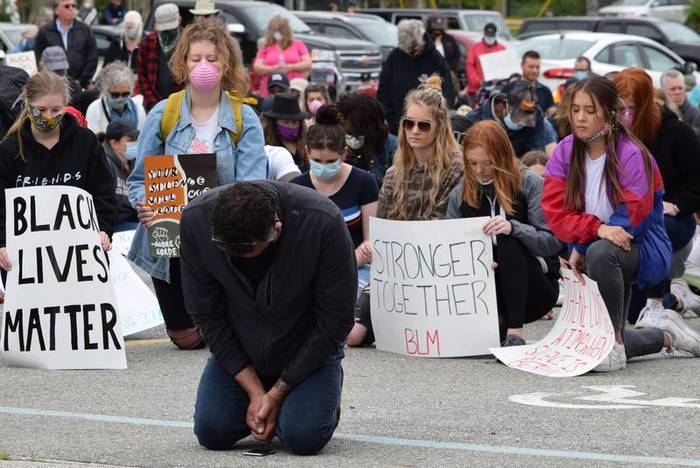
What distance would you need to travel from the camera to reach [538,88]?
17.3 m

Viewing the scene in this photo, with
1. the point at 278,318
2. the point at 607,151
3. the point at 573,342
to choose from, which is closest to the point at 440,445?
the point at 278,318

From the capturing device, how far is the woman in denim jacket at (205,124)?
29.3ft

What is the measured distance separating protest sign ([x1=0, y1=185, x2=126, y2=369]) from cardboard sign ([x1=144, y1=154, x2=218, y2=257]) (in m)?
0.36

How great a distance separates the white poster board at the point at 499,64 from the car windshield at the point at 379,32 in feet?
34.3

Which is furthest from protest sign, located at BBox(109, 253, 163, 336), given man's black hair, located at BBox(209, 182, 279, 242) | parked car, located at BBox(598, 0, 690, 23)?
parked car, located at BBox(598, 0, 690, 23)

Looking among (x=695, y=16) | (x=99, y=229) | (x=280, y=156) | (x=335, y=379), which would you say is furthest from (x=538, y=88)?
(x=695, y=16)

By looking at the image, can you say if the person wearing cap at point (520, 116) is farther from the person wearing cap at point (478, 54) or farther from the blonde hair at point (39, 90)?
the person wearing cap at point (478, 54)

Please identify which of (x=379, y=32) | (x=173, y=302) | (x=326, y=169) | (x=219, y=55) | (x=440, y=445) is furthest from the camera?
(x=379, y=32)

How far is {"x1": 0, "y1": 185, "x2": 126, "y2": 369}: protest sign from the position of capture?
8680 mm

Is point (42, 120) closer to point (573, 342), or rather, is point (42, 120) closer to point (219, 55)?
point (219, 55)

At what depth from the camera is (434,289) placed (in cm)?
926

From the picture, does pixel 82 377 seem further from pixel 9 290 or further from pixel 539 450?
pixel 539 450

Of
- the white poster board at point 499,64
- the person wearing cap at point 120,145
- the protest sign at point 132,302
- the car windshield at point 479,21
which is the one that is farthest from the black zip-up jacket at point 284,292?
the car windshield at point 479,21

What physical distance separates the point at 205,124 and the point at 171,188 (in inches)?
16.2
